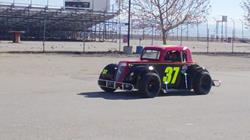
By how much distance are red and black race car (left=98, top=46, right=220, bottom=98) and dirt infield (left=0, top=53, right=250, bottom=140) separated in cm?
30

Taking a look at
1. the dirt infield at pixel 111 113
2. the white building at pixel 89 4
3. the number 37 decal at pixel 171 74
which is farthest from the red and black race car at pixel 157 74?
the white building at pixel 89 4

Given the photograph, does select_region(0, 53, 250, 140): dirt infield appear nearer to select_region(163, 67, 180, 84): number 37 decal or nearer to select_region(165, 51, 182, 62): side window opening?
select_region(163, 67, 180, 84): number 37 decal

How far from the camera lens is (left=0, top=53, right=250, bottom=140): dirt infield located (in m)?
9.87

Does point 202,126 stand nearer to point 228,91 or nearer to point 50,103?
point 50,103

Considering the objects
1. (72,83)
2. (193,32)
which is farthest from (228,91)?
(193,32)

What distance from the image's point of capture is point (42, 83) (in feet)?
62.2

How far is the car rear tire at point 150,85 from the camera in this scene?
50.9ft

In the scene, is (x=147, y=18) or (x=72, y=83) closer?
(x=72, y=83)

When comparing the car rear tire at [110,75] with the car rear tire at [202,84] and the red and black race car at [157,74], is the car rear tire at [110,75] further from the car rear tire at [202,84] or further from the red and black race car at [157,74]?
the car rear tire at [202,84]

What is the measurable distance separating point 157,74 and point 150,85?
54 cm

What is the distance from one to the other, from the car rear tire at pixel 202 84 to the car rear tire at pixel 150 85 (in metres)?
1.48

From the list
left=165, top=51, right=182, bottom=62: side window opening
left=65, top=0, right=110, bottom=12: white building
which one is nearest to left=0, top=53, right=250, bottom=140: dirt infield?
left=165, top=51, right=182, bottom=62: side window opening

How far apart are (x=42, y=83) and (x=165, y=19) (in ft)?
99.3

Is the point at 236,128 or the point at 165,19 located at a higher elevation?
the point at 165,19
